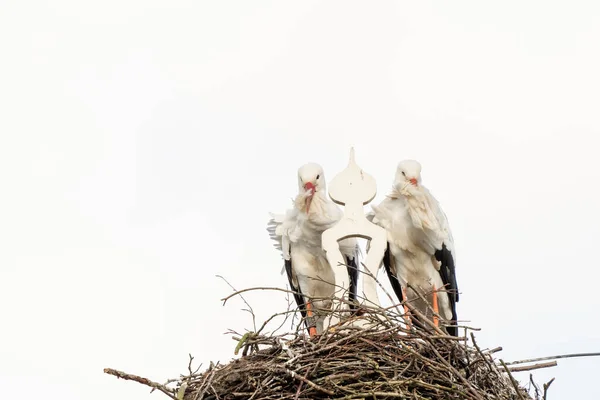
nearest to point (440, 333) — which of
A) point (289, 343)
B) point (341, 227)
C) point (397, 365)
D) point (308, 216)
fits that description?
point (397, 365)

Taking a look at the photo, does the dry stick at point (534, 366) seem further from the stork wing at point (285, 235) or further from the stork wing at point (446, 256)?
the stork wing at point (285, 235)

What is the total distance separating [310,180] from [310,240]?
443mm

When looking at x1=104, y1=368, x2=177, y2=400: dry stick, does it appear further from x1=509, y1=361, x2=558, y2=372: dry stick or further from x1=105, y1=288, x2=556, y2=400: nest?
x1=509, y1=361, x2=558, y2=372: dry stick

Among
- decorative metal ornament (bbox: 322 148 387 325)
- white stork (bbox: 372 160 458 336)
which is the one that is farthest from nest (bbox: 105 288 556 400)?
white stork (bbox: 372 160 458 336)

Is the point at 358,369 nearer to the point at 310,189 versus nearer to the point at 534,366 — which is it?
the point at 534,366

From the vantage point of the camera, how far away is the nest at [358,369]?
14.0 ft

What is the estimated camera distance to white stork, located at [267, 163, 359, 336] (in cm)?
A: 573

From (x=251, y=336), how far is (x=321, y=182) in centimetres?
140

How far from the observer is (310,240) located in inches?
235

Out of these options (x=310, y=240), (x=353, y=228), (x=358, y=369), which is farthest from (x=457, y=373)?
(x=310, y=240)

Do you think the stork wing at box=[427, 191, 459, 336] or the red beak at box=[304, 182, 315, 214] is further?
the stork wing at box=[427, 191, 459, 336]

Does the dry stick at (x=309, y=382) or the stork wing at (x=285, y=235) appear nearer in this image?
the dry stick at (x=309, y=382)

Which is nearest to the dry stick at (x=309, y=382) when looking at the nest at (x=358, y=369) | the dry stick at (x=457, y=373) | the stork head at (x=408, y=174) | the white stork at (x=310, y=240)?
the nest at (x=358, y=369)

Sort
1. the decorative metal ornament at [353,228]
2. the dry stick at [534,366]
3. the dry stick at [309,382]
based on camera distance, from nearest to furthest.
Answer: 1. the dry stick at [309,382]
2. the dry stick at [534,366]
3. the decorative metal ornament at [353,228]
